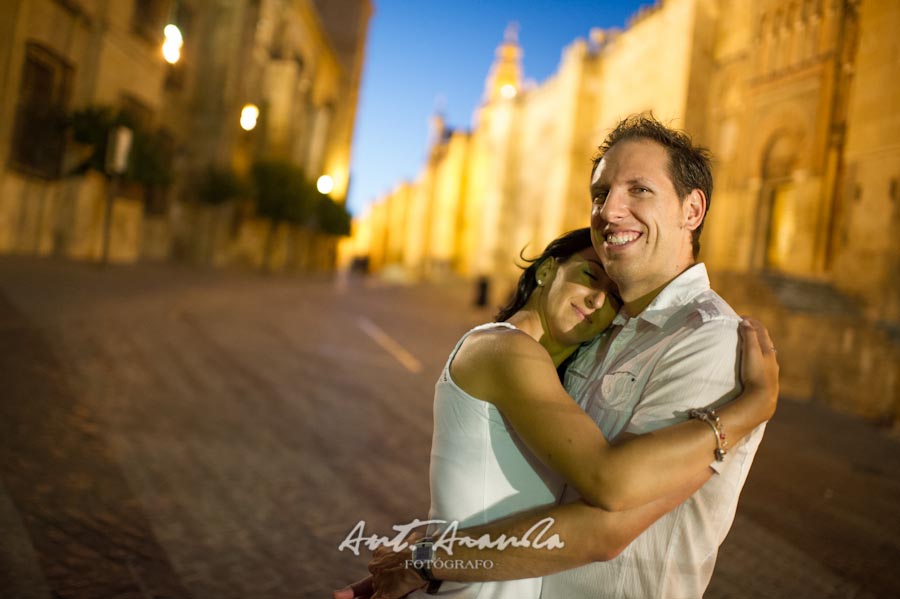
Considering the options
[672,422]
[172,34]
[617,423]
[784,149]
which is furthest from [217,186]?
[672,422]

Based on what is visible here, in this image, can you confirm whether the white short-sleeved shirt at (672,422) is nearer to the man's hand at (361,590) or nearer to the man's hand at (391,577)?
the man's hand at (391,577)

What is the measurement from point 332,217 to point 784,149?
1101 inches

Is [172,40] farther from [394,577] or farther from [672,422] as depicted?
[672,422]

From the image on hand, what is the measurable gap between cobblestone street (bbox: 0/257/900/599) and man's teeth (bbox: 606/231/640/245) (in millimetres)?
2339

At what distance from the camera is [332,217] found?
39.4m

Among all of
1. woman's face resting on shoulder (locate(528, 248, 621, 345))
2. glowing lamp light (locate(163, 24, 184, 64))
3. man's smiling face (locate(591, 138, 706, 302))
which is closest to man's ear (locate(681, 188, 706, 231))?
man's smiling face (locate(591, 138, 706, 302))

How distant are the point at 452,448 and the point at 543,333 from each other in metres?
0.47

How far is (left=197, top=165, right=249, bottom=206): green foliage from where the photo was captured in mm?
24141

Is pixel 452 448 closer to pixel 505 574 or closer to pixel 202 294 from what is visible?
pixel 505 574

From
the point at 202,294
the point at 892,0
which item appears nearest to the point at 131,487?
the point at 202,294

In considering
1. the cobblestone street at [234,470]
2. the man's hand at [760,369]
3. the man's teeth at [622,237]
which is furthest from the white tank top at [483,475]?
the cobblestone street at [234,470]

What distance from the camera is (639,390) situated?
1525mm

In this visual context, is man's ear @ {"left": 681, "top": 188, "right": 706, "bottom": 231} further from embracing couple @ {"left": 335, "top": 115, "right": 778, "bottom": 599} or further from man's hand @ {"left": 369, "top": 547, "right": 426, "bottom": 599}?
man's hand @ {"left": 369, "top": 547, "right": 426, "bottom": 599}

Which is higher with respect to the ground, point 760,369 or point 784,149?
point 784,149
